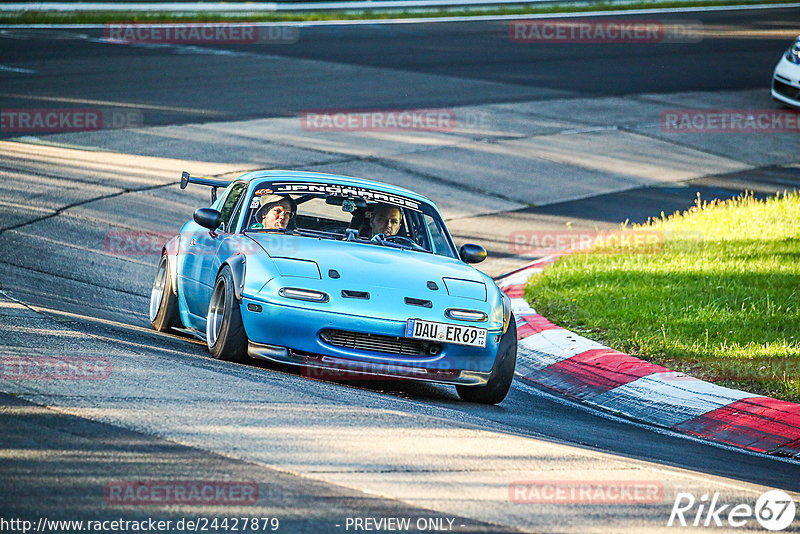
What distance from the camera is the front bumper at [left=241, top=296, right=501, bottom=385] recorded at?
6805 mm

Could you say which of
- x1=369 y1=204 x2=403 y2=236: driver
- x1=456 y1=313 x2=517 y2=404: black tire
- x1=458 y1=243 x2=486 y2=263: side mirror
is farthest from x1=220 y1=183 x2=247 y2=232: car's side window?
x1=456 y1=313 x2=517 y2=404: black tire

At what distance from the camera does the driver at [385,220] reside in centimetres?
827

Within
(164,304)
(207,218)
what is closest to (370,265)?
(207,218)

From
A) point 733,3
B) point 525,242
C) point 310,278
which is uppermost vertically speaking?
point 733,3

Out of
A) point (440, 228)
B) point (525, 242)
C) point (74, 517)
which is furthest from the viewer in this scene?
point (525, 242)

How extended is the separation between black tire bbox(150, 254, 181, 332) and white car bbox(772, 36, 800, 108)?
51.4 ft

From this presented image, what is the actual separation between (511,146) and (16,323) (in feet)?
39.7

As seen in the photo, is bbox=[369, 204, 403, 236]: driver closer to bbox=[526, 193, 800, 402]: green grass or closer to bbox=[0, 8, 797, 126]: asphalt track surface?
bbox=[526, 193, 800, 402]: green grass

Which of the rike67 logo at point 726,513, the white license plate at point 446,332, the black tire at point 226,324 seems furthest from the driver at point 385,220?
→ the rike67 logo at point 726,513

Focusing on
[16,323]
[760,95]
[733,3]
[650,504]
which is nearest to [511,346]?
[650,504]

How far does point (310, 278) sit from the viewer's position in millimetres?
6973

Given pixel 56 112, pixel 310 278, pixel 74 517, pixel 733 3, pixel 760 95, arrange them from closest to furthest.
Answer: pixel 74 517 → pixel 310 278 → pixel 56 112 → pixel 760 95 → pixel 733 3

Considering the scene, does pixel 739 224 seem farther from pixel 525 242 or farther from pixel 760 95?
pixel 760 95

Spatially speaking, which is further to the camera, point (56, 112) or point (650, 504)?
point (56, 112)
